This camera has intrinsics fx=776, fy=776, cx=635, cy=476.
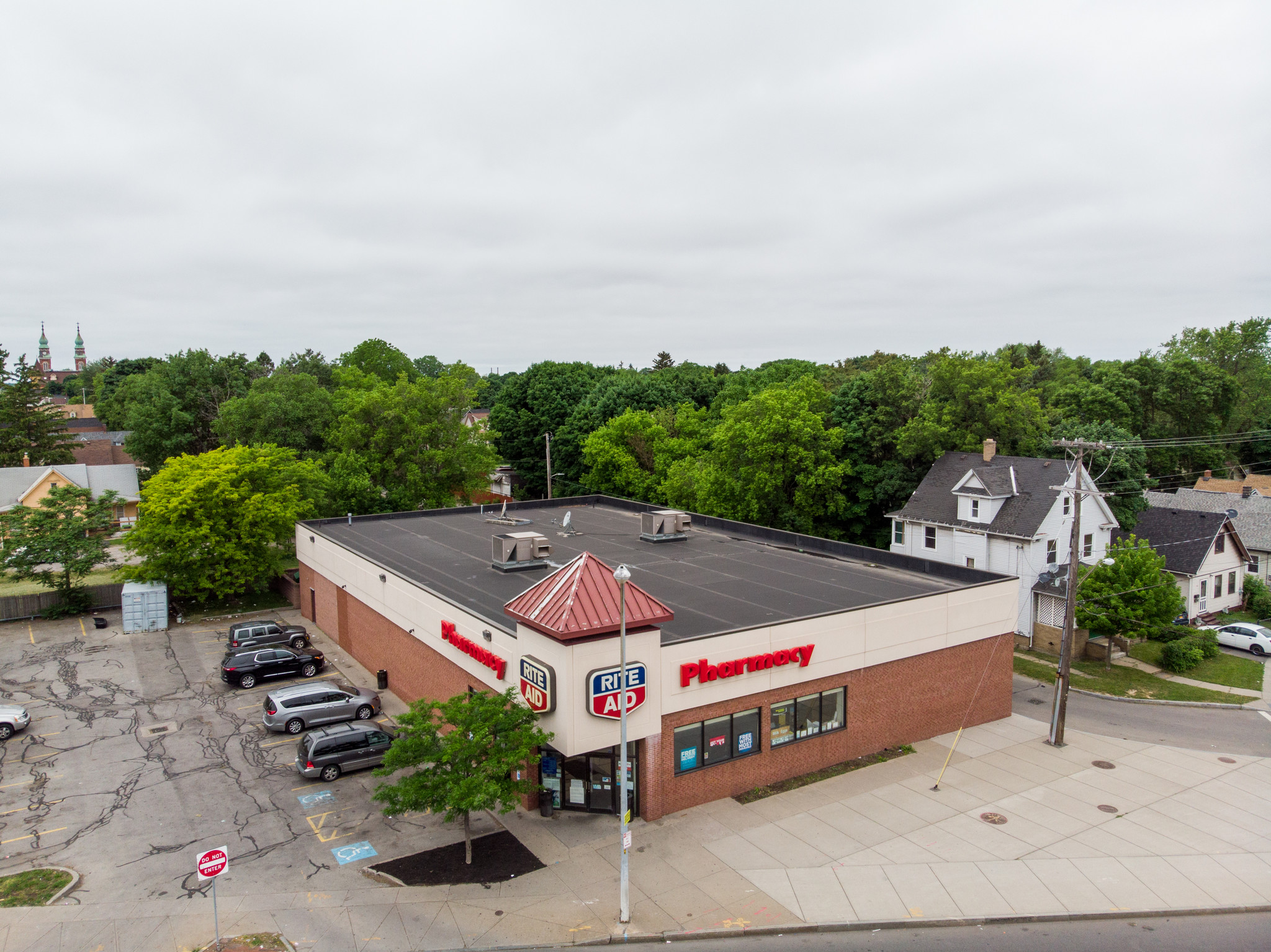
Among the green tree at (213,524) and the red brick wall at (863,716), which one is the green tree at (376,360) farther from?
the red brick wall at (863,716)

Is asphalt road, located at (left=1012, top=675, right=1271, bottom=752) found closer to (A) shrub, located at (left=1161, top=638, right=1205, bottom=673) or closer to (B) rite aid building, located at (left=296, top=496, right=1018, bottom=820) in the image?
(B) rite aid building, located at (left=296, top=496, right=1018, bottom=820)

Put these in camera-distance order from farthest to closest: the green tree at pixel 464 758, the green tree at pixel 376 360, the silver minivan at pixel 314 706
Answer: the green tree at pixel 376 360
the silver minivan at pixel 314 706
the green tree at pixel 464 758

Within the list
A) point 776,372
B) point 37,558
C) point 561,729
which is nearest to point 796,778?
point 561,729

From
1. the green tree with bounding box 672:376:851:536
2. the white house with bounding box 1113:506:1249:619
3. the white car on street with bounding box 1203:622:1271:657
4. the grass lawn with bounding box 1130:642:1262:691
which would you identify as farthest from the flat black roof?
the white house with bounding box 1113:506:1249:619

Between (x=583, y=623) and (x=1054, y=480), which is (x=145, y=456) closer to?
(x=583, y=623)

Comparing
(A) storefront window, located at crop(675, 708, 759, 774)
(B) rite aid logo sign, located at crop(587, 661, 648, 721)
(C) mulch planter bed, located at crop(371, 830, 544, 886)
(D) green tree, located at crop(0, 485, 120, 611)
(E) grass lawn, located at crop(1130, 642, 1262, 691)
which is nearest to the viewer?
(C) mulch planter bed, located at crop(371, 830, 544, 886)

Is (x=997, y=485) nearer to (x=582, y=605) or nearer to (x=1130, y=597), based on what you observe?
(x=1130, y=597)

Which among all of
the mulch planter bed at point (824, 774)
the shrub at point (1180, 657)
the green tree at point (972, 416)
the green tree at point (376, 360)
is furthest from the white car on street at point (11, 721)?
the green tree at point (376, 360)
